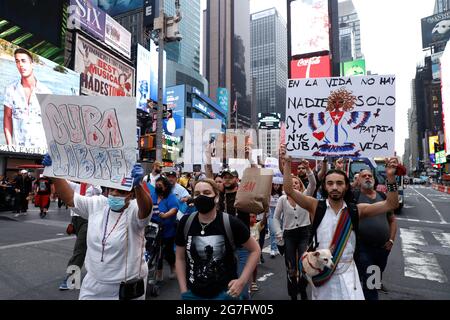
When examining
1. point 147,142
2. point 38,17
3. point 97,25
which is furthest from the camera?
point 97,25

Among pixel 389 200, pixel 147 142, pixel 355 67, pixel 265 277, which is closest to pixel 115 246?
pixel 389 200

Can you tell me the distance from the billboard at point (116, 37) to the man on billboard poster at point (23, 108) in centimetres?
1301

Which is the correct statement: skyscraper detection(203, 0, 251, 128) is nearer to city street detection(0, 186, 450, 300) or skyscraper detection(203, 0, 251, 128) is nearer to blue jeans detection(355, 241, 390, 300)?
city street detection(0, 186, 450, 300)

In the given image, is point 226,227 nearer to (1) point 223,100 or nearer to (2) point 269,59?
(1) point 223,100

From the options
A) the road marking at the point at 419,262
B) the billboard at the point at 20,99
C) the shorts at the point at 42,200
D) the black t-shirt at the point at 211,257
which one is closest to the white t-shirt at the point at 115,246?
the black t-shirt at the point at 211,257

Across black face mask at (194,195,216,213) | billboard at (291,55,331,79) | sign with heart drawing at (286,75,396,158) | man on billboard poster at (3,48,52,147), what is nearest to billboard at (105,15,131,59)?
man on billboard poster at (3,48,52,147)

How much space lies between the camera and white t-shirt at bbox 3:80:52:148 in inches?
864

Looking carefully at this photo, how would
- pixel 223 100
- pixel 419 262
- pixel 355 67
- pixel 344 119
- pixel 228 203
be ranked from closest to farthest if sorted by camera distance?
pixel 344 119 < pixel 228 203 < pixel 419 262 < pixel 355 67 < pixel 223 100

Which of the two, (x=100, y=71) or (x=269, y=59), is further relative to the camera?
(x=269, y=59)

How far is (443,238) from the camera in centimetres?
939

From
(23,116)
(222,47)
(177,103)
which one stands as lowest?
(23,116)

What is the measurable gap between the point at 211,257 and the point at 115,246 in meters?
0.81

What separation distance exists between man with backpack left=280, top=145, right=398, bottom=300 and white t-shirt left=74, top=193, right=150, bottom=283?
4.75ft

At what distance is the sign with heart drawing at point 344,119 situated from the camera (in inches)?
161
